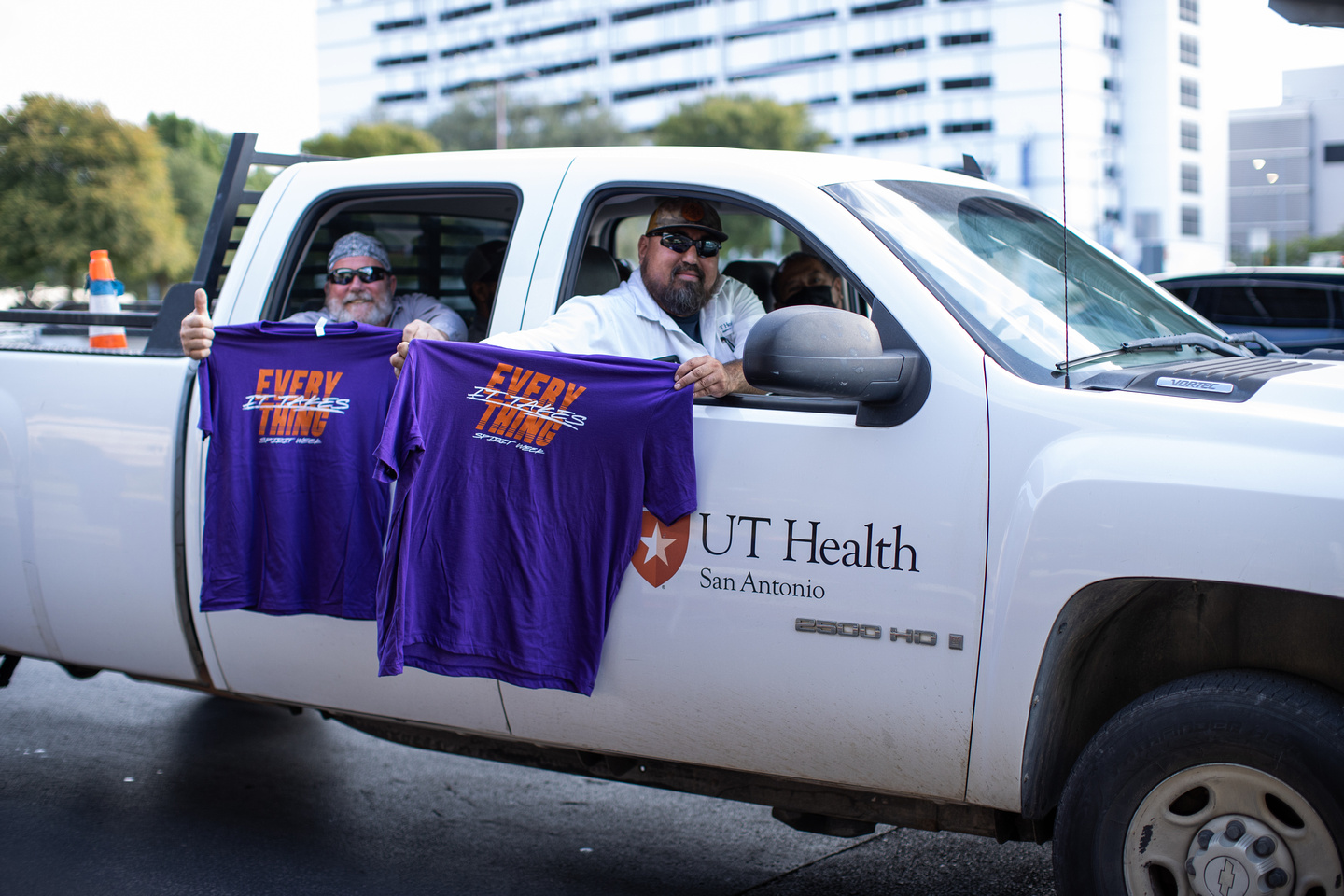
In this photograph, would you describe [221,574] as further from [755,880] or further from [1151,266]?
[1151,266]

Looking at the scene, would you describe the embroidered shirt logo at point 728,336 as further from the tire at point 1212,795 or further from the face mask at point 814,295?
the tire at point 1212,795

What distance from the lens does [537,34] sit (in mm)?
102938

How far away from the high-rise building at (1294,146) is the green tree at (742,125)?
6507 cm

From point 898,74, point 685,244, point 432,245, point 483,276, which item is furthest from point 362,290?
point 898,74

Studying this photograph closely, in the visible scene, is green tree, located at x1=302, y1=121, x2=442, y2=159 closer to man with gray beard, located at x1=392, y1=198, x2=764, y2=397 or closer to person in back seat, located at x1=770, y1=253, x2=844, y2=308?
person in back seat, located at x1=770, y1=253, x2=844, y2=308

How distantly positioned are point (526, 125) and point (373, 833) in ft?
263

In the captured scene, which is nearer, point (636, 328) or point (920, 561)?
point (920, 561)

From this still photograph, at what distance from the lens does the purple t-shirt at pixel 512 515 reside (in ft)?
9.71

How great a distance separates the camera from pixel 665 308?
3664 mm

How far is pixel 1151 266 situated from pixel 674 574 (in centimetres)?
2955

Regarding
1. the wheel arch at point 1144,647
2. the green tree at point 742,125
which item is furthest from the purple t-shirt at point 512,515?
the green tree at point 742,125

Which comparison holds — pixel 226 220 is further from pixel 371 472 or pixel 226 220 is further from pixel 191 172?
pixel 191 172

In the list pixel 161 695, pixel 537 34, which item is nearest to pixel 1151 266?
pixel 161 695

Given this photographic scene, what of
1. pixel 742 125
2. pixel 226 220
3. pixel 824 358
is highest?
pixel 742 125
